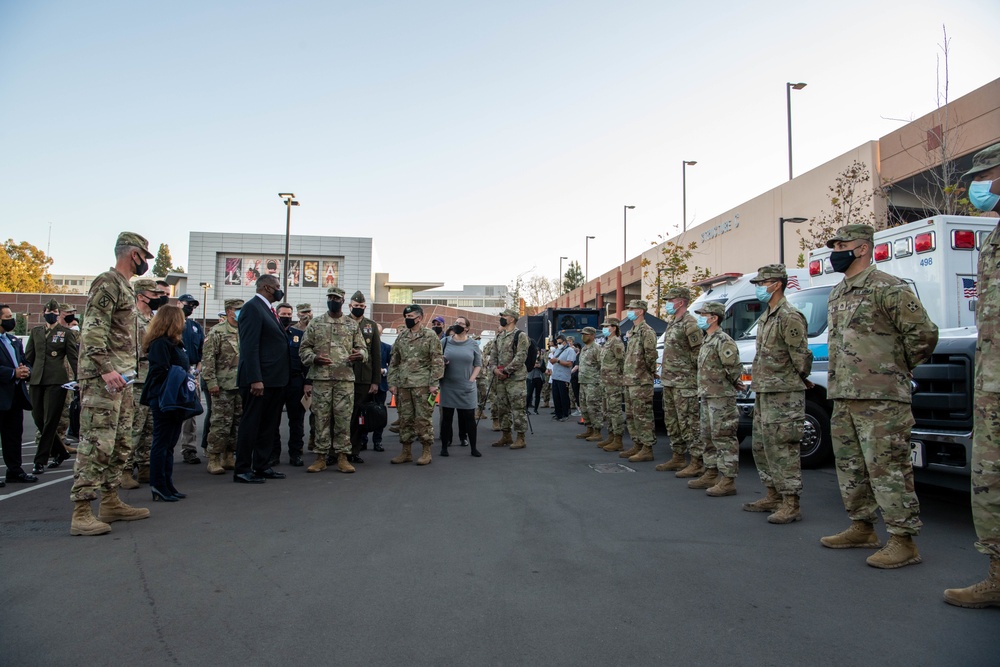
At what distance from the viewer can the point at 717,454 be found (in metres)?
6.61

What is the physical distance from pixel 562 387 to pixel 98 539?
11.0 metres

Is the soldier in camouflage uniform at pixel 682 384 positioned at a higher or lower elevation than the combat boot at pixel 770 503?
higher

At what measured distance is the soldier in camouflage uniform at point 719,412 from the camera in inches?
254

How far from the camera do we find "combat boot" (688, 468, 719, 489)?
267 inches

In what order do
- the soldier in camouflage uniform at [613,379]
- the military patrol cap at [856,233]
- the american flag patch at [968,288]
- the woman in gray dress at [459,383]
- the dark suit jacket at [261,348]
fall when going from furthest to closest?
the soldier in camouflage uniform at [613,379] → the woman in gray dress at [459,383] → the american flag patch at [968,288] → the dark suit jacket at [261,348] → the military patrol cap at [856,233]

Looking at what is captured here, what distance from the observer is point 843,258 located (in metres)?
4.76

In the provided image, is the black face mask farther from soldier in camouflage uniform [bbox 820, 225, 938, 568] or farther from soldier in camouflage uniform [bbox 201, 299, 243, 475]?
soldier in camouflage uniform [bbox 201, 299, 243, 475]

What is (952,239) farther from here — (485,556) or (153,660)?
(153,660)

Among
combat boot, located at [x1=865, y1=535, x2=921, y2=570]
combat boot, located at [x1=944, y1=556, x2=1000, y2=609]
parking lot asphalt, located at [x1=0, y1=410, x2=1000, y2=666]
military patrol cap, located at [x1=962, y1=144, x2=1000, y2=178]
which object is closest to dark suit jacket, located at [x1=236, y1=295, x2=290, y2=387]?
parking lot asphalt, located at [x1=0, y1=410, x2=1000, y2=666]

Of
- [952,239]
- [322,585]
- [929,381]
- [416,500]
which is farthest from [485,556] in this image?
[952,239]

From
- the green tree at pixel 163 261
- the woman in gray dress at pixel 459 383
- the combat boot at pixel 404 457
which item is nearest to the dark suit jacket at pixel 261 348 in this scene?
the combat boot at pixel 404 457

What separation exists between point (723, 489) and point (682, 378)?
Result: 5.49 ft

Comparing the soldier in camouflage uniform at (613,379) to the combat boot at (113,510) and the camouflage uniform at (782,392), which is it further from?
the combat boot at (113,510)

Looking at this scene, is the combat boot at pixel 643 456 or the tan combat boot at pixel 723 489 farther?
the combat boot at pixel 643 456
